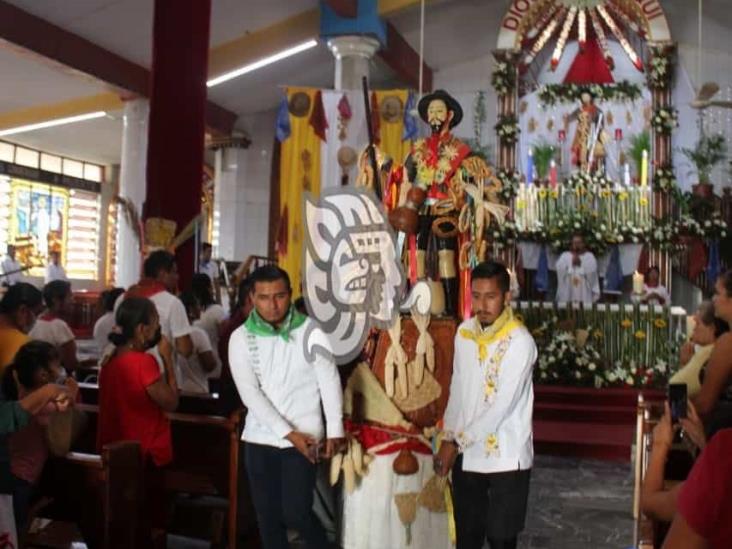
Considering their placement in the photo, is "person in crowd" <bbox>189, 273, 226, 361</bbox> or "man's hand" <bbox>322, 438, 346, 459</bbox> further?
"person in crowd" <bbox>189, 273, 226, 361</bbox>

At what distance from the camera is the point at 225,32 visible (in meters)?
11.6

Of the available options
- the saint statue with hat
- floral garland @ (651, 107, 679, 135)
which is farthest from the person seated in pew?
floral garland @ (651, 107, 679, 135)

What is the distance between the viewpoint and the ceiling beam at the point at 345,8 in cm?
1133

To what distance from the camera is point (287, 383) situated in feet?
11.8

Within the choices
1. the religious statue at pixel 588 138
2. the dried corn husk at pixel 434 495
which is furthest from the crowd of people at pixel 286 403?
the religious statue at pixel 588 138

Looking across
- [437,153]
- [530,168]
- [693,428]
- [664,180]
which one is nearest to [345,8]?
[530,168]

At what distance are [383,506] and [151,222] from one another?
12.6ft

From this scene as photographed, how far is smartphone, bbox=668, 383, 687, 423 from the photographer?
232 centimetres

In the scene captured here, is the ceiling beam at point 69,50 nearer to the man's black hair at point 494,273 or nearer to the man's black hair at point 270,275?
the man's black hair at point 270,275

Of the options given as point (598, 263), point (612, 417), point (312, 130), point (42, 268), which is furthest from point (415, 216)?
point (42, 268)

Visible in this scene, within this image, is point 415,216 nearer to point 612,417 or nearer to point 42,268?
point 612,417

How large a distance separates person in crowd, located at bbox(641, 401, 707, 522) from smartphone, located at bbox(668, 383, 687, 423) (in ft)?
0.05

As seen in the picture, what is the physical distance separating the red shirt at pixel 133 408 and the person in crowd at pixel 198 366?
108cm

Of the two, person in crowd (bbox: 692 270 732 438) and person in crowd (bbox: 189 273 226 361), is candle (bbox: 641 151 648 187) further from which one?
person in crowd (bbox: 692 270 732 438)
